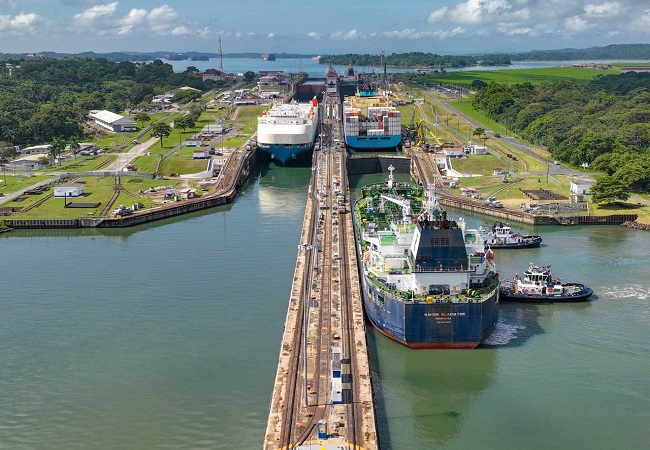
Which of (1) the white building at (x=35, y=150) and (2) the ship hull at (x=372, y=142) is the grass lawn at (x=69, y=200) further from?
(2) the ship hull at (x=372, y=142)

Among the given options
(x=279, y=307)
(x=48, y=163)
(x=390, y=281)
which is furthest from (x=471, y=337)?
(x=48, y=163)

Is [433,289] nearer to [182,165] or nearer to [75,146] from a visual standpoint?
[182,165]

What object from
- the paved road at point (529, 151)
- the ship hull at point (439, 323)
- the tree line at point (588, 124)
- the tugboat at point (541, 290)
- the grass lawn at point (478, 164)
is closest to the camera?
the ship hull at point (439, 323)

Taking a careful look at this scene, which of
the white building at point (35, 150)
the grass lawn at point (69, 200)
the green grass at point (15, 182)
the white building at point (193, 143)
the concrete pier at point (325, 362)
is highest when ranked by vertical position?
the white building at point (193, 143)

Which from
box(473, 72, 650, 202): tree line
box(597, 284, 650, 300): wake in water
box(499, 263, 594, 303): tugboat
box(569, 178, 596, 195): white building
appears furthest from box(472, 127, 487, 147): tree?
box(499, 263, 594, 303): tugboat

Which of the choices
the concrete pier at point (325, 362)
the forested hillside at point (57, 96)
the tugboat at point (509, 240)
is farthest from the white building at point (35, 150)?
the tugboat at point (509, 240)

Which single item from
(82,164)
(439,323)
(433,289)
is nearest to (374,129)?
(82,164)
